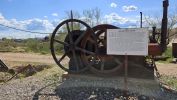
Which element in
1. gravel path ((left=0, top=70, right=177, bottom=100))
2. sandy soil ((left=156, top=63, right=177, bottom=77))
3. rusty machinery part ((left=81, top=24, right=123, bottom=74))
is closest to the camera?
gravel path ((left=0, top=70, right=177, bottom=100))

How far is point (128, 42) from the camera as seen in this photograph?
9.94 meters

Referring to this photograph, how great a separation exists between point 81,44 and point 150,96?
2.86 metres

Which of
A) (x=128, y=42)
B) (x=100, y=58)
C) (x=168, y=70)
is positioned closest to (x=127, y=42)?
(x=128, y=42)

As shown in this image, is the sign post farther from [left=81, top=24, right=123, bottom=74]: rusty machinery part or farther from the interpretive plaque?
[left=81, top=24, right=123, bottom=74]: rusty machinery part

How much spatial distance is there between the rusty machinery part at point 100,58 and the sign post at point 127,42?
4.08 ft

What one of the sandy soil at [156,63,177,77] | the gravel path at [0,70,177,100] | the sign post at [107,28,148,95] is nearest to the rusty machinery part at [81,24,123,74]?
the gravel path at [0,70,177,100]

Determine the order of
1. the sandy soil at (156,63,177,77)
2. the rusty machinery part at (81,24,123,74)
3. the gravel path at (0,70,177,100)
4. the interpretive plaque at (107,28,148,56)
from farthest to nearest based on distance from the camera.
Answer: the sandy soil at (156,63,177,77), the rusty machinery part at (81,24,123,74), the gravel path at (0,70,177,100), the interpretive plaque at (107,28,148,56)

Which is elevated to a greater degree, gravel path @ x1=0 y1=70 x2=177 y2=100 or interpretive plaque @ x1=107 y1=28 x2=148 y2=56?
interpretive plaque @ x1=107 y1=28 x2=148 y2=56

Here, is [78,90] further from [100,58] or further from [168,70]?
[168,70]

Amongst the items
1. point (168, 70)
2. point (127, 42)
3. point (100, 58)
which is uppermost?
point (127, 42)

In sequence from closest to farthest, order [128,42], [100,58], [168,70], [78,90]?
[128,42] < [78,90] < [100,58] < [168,70]

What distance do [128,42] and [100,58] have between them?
6.40ft

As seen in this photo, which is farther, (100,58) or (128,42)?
(100,58)

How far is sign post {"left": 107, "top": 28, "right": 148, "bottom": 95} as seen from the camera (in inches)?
386
